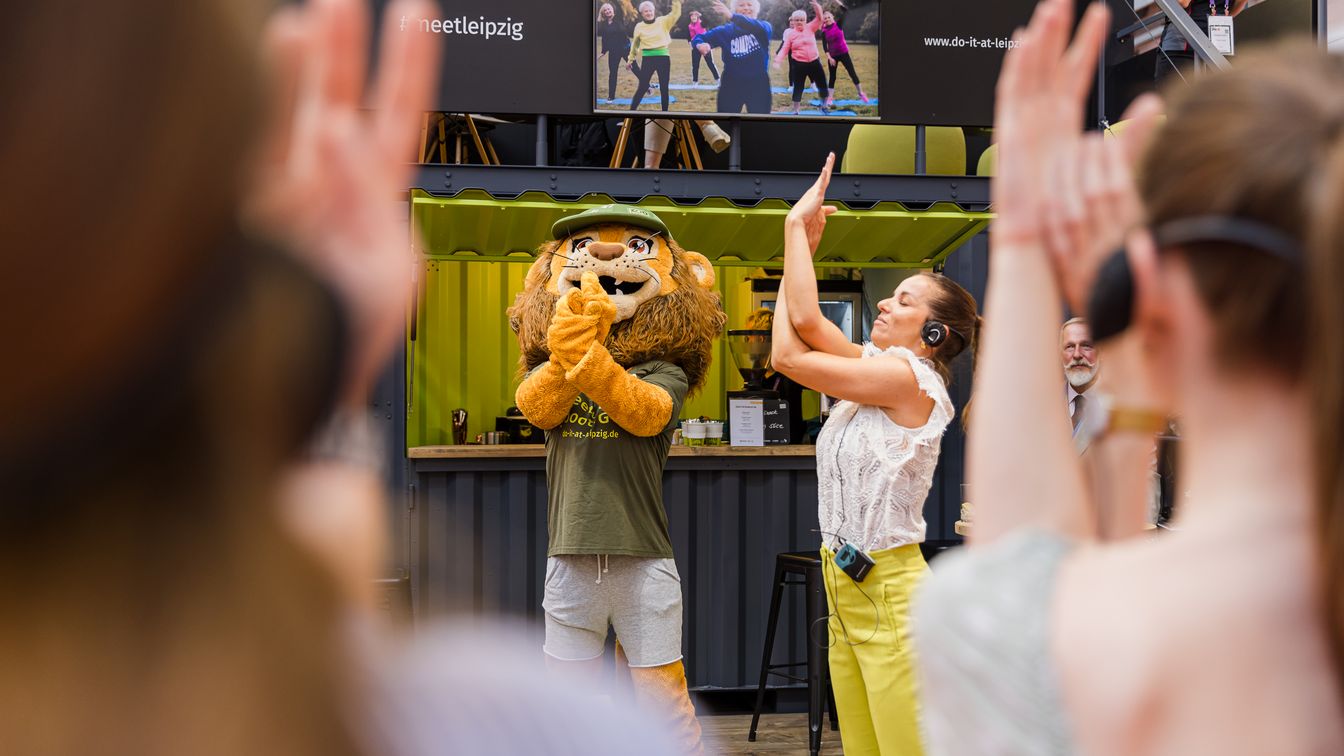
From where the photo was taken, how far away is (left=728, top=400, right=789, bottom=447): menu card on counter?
5328mm

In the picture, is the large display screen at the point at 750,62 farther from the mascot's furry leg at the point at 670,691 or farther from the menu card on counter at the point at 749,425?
the mascot's furry leg at the point at 670,691

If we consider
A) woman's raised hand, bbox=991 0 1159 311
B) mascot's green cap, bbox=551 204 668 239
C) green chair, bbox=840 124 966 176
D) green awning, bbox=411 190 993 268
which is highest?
green chair, bbox=840 124 966 176

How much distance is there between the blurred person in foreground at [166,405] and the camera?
294 mm

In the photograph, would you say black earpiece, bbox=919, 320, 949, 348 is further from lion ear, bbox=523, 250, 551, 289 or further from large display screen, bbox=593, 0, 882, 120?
large display screen, bbox=593, 0, 882, 120

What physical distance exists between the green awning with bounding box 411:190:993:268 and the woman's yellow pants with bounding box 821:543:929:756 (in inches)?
83.1

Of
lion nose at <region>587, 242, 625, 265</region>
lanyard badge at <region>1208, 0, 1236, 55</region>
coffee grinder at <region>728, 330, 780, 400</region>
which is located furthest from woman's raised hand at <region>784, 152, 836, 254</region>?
lanyard badge at <region>1208, 0, 1236, 55</region>

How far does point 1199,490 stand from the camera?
0.76 m

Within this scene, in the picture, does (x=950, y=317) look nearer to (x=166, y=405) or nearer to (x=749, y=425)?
(x=749, y=425)

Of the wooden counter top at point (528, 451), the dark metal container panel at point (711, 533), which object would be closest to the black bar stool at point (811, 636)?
the dark metal container panel at point (711, 533)

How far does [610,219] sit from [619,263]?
0.21 meters

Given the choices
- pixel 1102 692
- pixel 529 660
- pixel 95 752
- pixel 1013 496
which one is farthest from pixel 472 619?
pixel 1013 496

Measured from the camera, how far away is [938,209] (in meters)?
5.09

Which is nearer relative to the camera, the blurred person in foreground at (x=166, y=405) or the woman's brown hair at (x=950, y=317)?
the blurred person in foreground at (x=166, y=405)

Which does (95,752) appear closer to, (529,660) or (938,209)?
(529,660)
